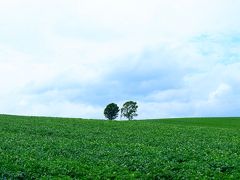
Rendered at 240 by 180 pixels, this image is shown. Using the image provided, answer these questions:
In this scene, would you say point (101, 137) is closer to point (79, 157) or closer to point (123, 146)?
point (123, 146)

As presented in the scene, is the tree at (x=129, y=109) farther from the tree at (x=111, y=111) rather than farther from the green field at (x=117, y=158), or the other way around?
the green field at (x=117, y=158)

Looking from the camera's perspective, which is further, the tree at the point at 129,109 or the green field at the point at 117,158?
the tree at the point at 129,109

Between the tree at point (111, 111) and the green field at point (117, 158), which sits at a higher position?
the tree at point (111, 111)

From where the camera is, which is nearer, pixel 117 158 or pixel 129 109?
pixel 117 158

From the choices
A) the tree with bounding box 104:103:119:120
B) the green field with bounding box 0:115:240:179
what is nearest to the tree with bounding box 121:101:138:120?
the tree with bounding box 104:103:119:120

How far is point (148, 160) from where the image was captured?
27641mm

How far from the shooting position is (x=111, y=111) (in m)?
124

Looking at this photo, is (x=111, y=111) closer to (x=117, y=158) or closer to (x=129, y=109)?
(x=129, y=109)

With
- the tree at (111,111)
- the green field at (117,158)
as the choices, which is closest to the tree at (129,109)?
the tree at (111,111)

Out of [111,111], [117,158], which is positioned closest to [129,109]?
[111,111]

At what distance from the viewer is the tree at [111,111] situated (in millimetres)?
123200

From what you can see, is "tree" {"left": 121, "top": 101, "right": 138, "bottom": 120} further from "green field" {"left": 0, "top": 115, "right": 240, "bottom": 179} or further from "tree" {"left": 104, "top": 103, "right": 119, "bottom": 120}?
"green field" {"left": 0, "top": 115, "right": 240, "bottom": 179}

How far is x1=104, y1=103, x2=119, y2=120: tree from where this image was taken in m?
123

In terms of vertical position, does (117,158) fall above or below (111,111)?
below
